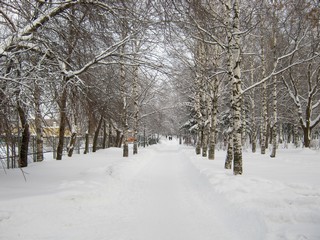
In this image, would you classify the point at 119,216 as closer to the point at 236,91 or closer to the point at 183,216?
the point at 183,216

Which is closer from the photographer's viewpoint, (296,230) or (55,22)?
(296,230)

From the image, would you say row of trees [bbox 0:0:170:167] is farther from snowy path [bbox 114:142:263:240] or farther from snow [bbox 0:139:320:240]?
snowy path [bbox 114:142:263:240]

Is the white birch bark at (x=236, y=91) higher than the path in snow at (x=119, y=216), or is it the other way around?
the white birch bark at (x=236, y=91)

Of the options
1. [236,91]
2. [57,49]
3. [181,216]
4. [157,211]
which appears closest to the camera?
[181,216]

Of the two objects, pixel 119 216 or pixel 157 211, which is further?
pixel 157 211

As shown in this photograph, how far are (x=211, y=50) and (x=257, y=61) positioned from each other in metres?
13.0

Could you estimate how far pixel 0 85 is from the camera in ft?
16.7

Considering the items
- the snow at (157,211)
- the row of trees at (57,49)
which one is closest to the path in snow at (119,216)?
the snow at (157,211)

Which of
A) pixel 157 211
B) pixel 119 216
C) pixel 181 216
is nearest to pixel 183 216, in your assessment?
pixel 181 216

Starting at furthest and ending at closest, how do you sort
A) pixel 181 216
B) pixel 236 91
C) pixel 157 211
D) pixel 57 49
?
pixel 236 91
pixel 57 49
pixel 157 211
pixel 181 216

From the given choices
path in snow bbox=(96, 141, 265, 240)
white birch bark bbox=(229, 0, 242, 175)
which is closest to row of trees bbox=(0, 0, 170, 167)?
path in snow bbox=(96, 141, 265, 240)

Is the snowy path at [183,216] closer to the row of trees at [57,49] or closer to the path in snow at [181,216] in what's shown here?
the path in snow at [181,216]

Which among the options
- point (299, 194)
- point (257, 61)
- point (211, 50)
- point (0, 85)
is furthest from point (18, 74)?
point (257, 61)

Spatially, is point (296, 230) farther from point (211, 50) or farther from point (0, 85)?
point (211, 50)
